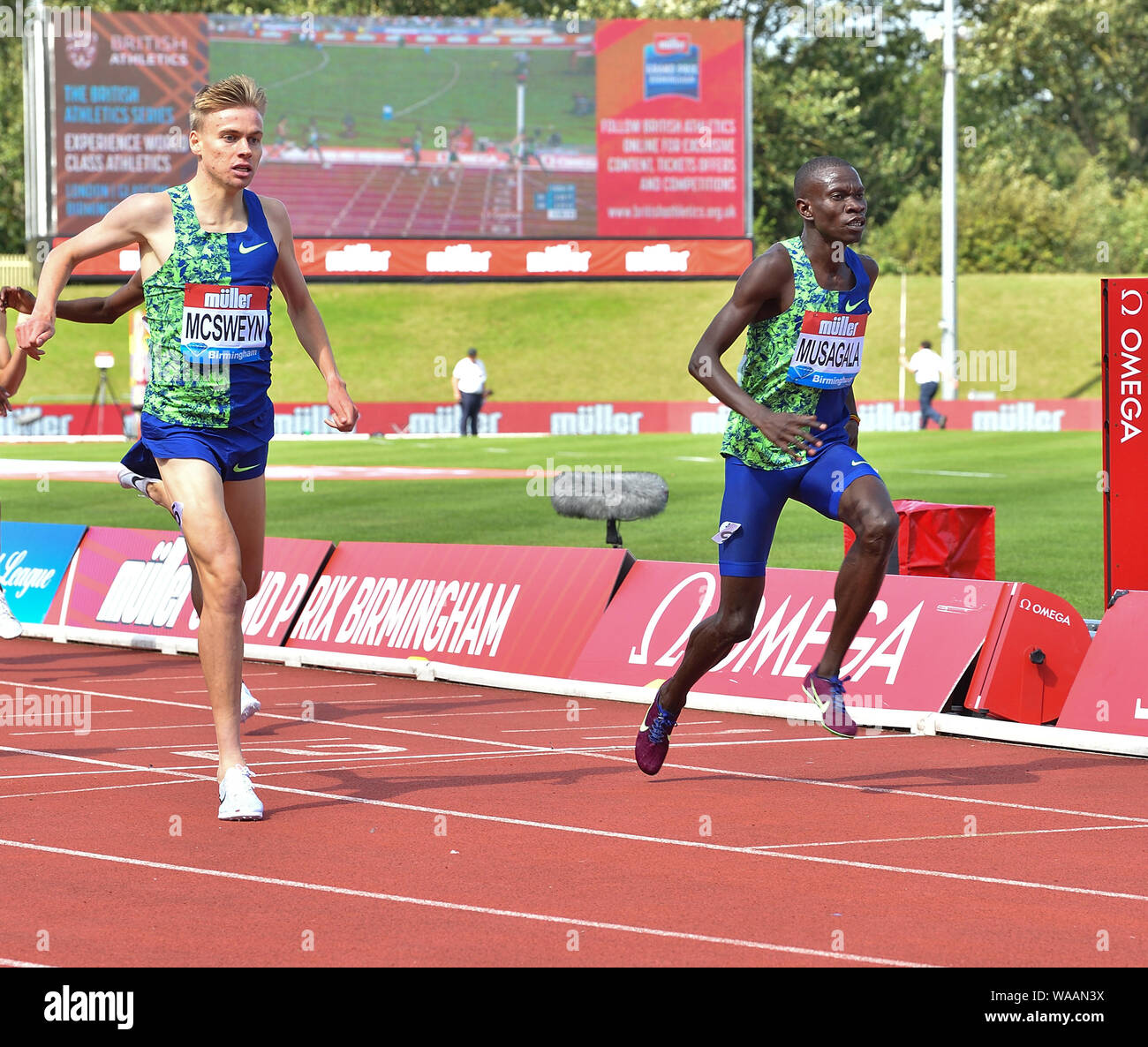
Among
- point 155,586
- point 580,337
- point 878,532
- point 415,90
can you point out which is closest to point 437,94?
point 415,90

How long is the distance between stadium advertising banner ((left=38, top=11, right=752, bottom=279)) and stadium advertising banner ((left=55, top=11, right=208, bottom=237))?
12 centimetres

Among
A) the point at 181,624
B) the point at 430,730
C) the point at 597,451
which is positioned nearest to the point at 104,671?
the point at 181,624

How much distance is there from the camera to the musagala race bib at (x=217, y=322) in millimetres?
6887

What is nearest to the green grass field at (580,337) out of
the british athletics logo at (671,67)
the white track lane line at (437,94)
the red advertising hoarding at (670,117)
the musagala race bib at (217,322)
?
the red advertising hoarding at (670,117)

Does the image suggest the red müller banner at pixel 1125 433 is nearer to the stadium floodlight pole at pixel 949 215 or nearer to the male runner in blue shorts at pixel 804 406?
the male runner in blue shorts at pixel 804 406

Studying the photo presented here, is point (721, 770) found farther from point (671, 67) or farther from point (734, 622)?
point (671, 67)

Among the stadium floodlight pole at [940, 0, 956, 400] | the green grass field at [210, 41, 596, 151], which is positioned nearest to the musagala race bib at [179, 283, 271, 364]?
the stadium floodlight pole at [940, 0, 956, 400]

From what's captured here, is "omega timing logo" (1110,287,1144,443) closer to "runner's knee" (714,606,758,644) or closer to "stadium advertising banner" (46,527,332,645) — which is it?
"runner's knee" (714,606,758,644)

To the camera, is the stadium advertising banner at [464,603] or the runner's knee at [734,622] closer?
the runner's knee at [734,622]

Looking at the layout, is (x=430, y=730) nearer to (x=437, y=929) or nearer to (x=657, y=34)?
(x=437, y=929)

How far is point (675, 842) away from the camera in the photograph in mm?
6367

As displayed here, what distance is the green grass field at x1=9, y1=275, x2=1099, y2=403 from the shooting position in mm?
52281

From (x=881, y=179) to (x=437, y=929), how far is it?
68.5 m

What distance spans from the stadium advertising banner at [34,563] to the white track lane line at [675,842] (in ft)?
19.6
